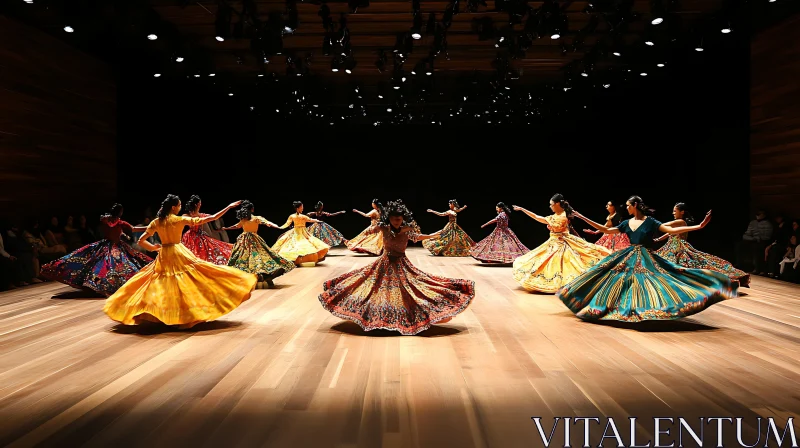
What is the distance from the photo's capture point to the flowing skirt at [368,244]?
13.8 m

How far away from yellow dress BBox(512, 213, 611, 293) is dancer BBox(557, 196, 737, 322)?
1671mm

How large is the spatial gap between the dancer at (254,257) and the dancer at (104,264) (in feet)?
4.13

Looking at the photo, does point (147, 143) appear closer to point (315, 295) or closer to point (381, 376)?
point (315, 295)

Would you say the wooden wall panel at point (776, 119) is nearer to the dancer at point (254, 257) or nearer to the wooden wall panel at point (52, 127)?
the dancer at point (254, 257)

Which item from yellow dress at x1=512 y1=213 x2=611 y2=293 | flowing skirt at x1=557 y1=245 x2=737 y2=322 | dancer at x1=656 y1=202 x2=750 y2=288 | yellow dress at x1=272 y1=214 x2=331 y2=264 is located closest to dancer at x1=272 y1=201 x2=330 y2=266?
yellow dress at x1=272 y1=214 x2=331 y2=264

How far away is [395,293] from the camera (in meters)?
5.23

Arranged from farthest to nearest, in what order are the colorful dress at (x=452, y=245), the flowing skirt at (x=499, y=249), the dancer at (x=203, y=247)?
the colorful dress at (x=452, y=245) < the flowing skirt at (x=499, y=249) < the dancer at (x=203, y=247)

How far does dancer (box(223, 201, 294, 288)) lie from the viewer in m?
7.99

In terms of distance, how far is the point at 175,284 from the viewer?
5.34 m

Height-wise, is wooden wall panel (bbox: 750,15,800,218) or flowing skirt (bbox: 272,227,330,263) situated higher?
wooden wall panel (bbox: 750,15,800,218)

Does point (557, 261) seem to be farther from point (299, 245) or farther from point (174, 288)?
point (299, 245)

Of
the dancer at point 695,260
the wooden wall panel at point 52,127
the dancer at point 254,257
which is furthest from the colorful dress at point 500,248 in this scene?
the wooden wall panel at point 52,127

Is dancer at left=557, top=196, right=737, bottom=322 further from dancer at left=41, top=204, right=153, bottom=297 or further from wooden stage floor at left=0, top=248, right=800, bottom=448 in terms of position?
dancer at left=41, top=204, right=153, bottom=297

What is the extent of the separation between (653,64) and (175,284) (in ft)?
30.6
